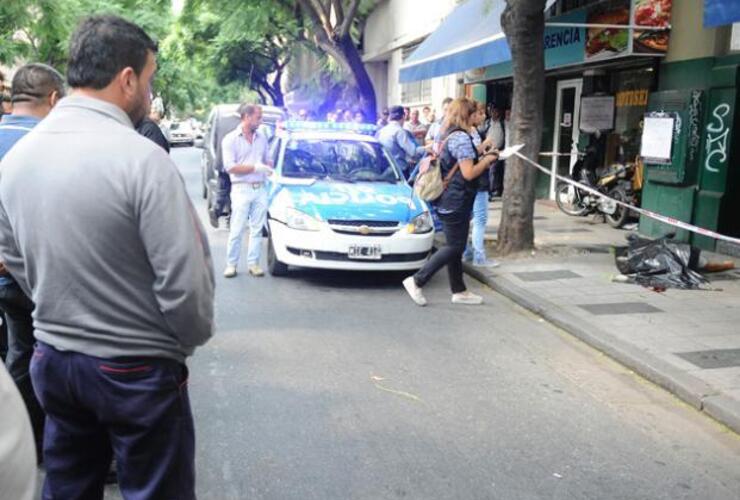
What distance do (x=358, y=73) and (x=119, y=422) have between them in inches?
617

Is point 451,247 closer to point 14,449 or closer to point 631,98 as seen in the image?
point 14,449

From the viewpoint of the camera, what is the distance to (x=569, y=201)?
12852mm

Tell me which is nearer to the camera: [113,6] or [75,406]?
[75,406]

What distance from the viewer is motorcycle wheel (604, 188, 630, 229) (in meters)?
11.2

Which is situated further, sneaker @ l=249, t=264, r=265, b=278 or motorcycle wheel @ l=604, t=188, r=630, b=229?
motorcycle wheel @ l=604, t=188, r=630, b=229

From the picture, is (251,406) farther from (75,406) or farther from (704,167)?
(704,167)

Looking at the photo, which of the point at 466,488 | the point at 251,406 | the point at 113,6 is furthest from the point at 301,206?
the point at 113,6

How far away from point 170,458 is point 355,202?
18.8 ft

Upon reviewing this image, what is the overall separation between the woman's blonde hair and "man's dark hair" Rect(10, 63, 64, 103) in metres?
3.98

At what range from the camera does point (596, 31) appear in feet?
35.0

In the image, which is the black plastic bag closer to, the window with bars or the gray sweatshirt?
the gray sweatshirt

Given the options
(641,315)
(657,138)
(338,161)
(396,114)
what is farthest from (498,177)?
(641,315)

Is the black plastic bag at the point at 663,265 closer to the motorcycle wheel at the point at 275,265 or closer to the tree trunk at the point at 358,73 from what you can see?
the motorcycle wheel at the point at 275,265

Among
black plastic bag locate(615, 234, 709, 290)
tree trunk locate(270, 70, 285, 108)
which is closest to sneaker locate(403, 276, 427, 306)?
black plastic bag locate(615, 234, 709, 290)
